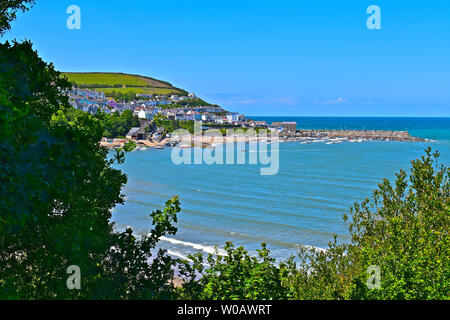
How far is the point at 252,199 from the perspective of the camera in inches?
1869

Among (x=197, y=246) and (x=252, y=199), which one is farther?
(x=252, y=199)

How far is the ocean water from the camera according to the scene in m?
32.6

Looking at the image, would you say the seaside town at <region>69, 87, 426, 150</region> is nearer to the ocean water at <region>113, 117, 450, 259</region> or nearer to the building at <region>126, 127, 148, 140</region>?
the building at <region>126, 127, 148, 140</region>

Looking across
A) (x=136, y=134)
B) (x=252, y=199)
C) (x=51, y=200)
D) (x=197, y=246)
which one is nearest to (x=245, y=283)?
(x=51, y=200)

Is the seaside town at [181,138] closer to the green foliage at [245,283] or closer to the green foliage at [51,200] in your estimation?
the green foliage at [51,200]

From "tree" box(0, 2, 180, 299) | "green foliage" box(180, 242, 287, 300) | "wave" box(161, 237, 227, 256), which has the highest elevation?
"tree" box(0, 2, 180, 299)

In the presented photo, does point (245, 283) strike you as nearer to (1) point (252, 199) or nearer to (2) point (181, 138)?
(1) point (252, 199)

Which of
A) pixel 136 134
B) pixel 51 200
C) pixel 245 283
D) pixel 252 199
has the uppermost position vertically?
pixel 136 134

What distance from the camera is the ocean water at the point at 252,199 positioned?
107ft

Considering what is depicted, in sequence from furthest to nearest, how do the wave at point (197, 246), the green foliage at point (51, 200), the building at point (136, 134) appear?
the building at point (136, 134)
the wave at point (197, 246)
the green foliage at point (51, 200)

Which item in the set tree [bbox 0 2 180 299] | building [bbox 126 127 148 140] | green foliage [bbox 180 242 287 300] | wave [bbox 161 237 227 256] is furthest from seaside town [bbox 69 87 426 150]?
green foliage [bbox 180 242 287 300]

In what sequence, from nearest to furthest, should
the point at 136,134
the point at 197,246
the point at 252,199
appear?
the point at 197,246, the point at 252,199, the point at 136,134

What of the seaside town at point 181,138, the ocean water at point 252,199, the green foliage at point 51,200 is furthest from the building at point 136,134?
the green foliage at point 51,200
